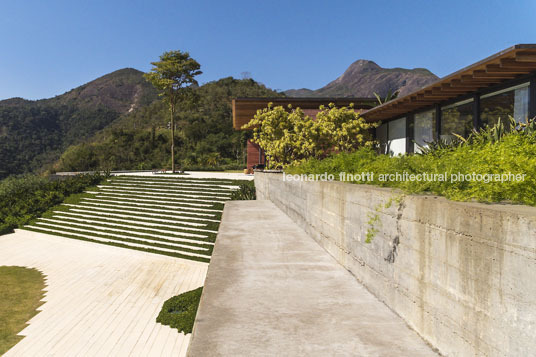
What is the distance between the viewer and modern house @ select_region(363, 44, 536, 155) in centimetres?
816

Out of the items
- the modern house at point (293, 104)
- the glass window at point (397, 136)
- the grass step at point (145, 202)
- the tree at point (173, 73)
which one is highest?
the tree at point (173, 73)

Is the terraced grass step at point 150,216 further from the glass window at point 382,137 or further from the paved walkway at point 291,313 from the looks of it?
the paved walkway at point 291,313

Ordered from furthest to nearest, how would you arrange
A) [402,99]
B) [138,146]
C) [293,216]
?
[138,146]
[402,99]
[293,216]

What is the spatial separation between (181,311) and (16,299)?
320 inches

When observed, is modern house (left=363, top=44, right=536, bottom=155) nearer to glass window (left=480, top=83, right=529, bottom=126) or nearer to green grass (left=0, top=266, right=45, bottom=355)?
glass window (left=480, top=83, right=529, bottom=126)

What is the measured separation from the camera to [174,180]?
30.7 metres

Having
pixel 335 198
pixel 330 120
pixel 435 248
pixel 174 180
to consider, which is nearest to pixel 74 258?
pixel 174 180

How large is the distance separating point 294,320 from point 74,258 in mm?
18295

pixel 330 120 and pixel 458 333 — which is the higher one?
pixel 330 120

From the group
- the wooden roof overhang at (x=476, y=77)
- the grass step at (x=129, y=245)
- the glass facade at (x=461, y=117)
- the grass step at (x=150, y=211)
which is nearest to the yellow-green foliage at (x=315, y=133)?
the glass facade at (x=461, y=117)

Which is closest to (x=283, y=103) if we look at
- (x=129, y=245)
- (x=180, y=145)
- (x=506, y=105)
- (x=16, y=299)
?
(x=129, y=245)

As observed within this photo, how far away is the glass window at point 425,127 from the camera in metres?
13.3

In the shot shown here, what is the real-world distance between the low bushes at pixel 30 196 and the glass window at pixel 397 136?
27202mm

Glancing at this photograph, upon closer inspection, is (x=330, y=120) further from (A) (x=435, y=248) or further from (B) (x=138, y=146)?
(B) (x=138, y=146)
